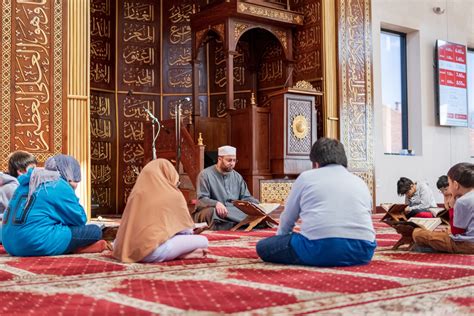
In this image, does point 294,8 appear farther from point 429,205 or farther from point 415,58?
point 429,205

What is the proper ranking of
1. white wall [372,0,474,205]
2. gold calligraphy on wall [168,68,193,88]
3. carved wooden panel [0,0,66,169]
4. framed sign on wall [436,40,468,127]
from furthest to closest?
framed sign on wall [436,40,468,127]
gold calligraphy on wall [168,68,193,88]
white wall [372,0,474,205]
carved wooden panel [0,0,66,169]

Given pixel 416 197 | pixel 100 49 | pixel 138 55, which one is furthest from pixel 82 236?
pixel 138 55

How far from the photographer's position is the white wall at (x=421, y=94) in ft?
31.3

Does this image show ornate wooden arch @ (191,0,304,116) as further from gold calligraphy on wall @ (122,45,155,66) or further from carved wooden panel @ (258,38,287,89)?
gold calligraphy on wall @ (122,45,155,66)

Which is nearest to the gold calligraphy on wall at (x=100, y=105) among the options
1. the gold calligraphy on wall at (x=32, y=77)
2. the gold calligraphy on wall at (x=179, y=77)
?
the gold calligraphy on wall at (x=179, y=77)

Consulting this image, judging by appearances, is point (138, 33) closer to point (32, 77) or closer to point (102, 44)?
point (102, 44)

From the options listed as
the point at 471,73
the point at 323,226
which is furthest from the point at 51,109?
the point at 471,73

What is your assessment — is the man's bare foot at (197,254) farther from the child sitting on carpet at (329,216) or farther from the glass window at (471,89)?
the glass window at (471,89)

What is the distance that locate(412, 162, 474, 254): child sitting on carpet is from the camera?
138 inches

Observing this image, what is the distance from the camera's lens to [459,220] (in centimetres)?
357

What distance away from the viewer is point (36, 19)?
6934 millimetres

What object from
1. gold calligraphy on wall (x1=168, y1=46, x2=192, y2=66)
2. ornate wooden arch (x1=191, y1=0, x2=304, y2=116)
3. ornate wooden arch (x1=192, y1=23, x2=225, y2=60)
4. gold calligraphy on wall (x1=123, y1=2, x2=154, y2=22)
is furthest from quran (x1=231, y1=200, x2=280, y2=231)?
gold calligraphy on wall (x1=123, y1=2, x2=154, y2=22)

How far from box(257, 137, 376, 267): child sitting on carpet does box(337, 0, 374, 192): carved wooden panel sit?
5.78m

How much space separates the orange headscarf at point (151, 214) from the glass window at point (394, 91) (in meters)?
7.12
